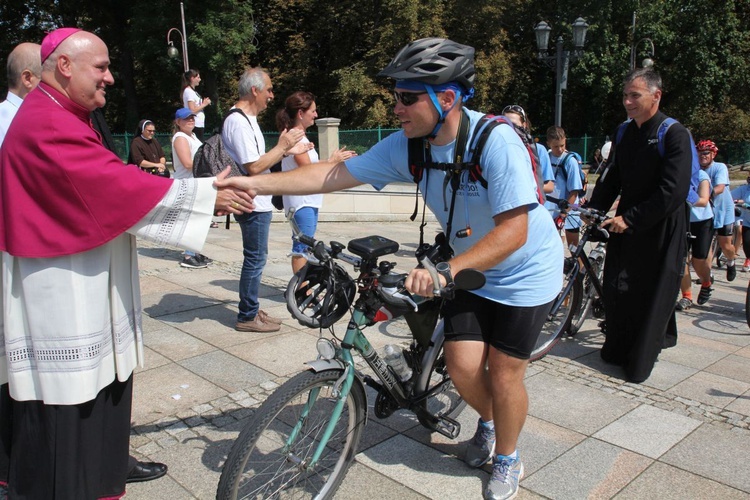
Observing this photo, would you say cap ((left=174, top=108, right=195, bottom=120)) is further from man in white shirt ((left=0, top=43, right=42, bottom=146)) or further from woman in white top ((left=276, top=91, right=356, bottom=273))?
man in white shirt ((left=0, top=43, right=42, bottom=146))

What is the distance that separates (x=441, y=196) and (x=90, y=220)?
57.2 inches

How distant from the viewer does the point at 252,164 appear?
491cm

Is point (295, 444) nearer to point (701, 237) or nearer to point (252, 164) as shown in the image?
point (252, 164)

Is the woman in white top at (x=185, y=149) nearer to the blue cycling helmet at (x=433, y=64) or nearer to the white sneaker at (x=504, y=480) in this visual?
the blue cycling helmet at (x=433, y=64)

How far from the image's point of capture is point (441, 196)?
2846 mm

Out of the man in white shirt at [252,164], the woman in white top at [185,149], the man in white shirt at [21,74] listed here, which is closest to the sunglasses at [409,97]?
the man in white shirt at [21,74]

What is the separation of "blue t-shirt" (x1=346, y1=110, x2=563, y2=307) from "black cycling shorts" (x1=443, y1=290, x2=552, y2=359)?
47 mm

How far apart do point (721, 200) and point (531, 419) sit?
5546 millimetres

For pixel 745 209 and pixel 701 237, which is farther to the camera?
pixel 745 209

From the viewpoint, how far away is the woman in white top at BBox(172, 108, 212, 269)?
731 centimetres

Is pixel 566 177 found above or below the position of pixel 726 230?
above

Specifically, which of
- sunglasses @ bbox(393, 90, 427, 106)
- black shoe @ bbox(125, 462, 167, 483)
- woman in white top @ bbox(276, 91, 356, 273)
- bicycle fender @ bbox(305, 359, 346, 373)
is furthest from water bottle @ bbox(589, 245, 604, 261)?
black shoe @ bbox(125, 462, 167, 483)

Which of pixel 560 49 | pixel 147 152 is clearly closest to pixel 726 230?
pixel 147 152

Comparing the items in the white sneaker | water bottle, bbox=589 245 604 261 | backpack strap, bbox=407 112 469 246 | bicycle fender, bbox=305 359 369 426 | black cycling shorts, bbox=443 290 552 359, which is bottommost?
the white sneaker
